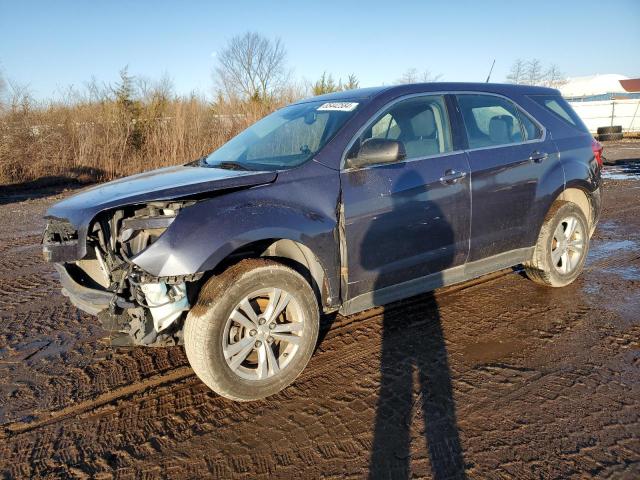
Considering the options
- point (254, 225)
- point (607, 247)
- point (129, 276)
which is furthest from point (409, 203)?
point (607, 247)

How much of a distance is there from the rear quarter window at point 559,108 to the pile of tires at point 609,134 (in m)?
23.9

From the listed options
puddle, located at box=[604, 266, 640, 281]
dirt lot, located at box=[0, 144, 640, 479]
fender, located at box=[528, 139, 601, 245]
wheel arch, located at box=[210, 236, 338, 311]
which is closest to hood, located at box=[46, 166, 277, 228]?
wheel arch, located at box=[210, 236, 338, 311]

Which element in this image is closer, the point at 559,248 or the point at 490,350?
the point at 490,350

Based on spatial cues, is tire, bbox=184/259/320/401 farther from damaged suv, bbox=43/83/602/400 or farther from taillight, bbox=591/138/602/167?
taillight, bbox=591/138/602/167

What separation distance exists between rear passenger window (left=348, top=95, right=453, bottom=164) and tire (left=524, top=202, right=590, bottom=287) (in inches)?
57.7

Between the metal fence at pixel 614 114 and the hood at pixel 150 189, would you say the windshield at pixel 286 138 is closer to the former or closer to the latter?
the hood at pixel 150 189

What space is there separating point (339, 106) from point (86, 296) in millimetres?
2329

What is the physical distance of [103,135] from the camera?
54.0 feet

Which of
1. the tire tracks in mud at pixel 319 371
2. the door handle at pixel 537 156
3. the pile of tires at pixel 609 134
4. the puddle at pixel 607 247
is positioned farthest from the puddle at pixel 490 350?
the pile of tires at pixel 609 134

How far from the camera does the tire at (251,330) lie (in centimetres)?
274

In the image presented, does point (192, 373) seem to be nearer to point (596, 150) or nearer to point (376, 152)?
point (376, 152)

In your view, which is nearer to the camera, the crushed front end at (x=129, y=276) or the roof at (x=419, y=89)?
the crushed front end at (x=129, y=276)

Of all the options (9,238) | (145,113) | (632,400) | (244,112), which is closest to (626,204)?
(632,400)

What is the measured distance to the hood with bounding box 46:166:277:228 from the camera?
2.79 metres
